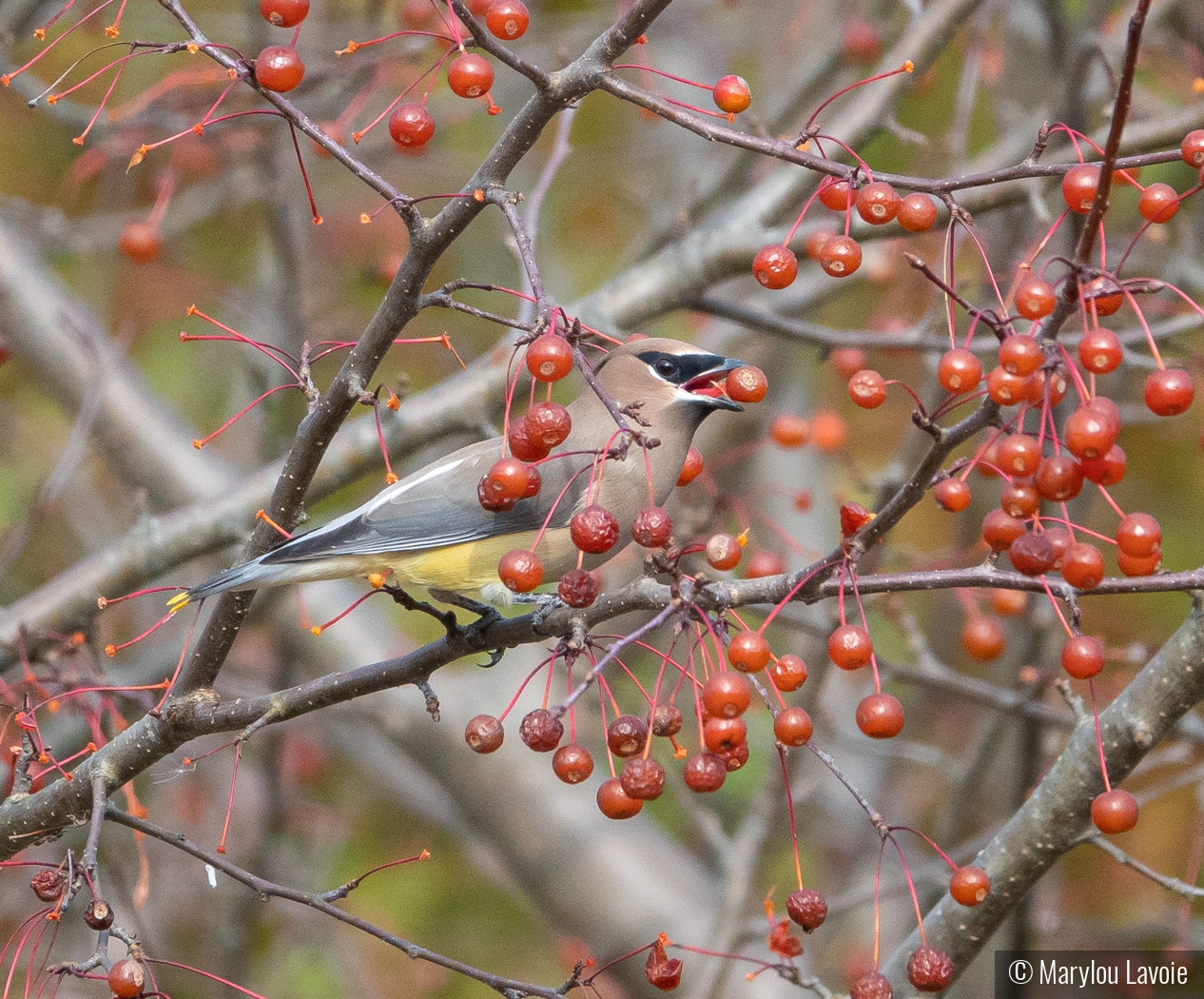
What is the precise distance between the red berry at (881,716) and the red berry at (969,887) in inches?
21.2

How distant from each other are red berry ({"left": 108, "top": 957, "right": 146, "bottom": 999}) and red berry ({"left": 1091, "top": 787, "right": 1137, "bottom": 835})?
58.6 inches

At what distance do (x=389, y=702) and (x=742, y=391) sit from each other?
10.6 feet

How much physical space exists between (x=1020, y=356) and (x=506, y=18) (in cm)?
98

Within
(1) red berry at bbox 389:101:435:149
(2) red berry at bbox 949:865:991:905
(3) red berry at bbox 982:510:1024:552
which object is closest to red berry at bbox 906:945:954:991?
(2) red berry at bbox 949:865:991:905

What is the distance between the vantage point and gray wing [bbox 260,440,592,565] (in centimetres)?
342

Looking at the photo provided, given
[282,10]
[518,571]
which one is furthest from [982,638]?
[282,10]

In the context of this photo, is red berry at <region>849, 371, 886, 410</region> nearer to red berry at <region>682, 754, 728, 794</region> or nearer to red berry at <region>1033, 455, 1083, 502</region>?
red berry at <region>1033, 455, 1083, 502</region>

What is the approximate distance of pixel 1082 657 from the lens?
1.96 metres

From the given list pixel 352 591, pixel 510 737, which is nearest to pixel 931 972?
pixel 510 737

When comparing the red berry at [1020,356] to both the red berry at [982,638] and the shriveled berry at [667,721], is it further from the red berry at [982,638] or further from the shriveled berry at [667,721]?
the red berry at [982,638]

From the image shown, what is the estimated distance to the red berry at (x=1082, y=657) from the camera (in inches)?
77.1

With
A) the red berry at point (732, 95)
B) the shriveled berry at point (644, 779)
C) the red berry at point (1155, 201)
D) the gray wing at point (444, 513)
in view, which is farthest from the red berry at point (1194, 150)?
the gray wing at point (444, 513)

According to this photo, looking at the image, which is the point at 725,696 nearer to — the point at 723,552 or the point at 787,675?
the point at 787,675

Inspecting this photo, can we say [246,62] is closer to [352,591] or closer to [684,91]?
[352,591]
